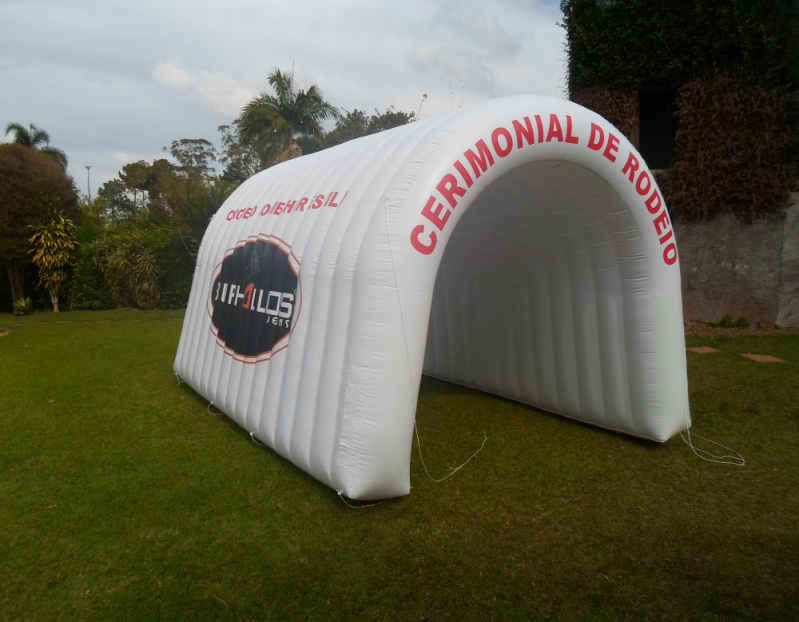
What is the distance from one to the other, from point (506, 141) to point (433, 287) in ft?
3.75

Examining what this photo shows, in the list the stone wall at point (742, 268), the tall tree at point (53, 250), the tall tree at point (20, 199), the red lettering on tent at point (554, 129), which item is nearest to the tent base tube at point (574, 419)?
the red lettering on tent at point (554, 129)

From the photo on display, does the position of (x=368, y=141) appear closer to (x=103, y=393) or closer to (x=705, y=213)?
(x=103, y=393)

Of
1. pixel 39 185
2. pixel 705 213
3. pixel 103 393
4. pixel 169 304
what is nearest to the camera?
pixel 103 393

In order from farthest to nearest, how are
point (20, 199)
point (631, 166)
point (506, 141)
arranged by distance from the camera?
point (20, 199) → point (631, 166) → point (506, 141)

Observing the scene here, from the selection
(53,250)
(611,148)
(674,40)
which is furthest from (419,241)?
(53,250)

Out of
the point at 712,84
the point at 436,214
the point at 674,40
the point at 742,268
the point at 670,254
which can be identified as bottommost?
the point at 436,214

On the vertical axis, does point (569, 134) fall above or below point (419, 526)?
above

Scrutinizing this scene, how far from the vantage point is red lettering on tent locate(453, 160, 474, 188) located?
3.53 meters

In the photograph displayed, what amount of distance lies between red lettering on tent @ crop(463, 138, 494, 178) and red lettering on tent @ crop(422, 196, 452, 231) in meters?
0.36

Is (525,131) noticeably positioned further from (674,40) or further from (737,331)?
(674,40)

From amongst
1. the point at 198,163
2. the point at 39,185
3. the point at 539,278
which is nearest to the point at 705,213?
the point at 539,278

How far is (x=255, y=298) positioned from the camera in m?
4.80

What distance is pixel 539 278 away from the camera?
5.14m

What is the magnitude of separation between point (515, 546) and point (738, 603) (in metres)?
1.16
